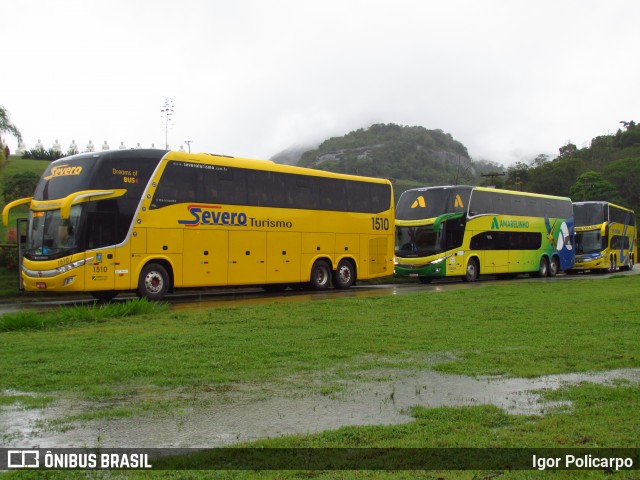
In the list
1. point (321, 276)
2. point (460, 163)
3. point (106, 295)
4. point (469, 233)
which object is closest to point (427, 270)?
point (469, 233)

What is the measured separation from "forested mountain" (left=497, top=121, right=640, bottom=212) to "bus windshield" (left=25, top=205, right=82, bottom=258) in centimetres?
6709

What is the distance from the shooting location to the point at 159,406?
21.3 ft

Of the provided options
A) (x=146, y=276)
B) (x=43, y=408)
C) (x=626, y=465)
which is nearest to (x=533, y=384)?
(x=626, y=465)

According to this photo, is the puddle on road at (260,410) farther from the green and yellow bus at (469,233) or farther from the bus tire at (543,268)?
the bus tire at (543,268)

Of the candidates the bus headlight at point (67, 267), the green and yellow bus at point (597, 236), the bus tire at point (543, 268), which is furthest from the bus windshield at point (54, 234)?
the green and yellow bus at point (597, 236)

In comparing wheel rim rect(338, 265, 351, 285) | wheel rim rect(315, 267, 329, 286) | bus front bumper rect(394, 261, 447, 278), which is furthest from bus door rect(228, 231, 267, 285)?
bus front bumper rect(394, 261, 447, 278)

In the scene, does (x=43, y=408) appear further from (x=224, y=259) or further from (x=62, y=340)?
(x=224, y=259)

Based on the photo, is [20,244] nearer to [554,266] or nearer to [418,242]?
[418,242]

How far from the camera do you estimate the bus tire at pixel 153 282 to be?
18.5m

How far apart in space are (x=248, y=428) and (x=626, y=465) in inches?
118

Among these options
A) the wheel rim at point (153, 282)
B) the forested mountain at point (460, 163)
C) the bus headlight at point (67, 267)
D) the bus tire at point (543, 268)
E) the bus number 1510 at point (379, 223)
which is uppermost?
the forested mountain at point (460, 163)

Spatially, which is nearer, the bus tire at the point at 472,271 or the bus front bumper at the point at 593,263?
the bus tire at the point at 472,271

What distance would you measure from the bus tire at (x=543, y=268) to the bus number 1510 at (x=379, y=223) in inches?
523

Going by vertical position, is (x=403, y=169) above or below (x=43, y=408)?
above
